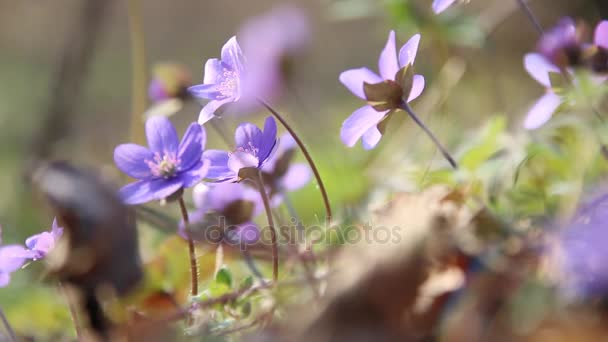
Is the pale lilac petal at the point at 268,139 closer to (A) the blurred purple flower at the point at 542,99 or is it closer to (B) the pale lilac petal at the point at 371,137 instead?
(B) the pale lilac petal at the point at 371,137

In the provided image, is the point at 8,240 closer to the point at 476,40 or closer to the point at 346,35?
the point at 476,40

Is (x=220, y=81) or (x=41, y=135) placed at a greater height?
(x=41, y=135)

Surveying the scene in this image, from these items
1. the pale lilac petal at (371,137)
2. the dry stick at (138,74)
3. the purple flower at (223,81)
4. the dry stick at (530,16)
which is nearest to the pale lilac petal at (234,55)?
the purple flower at (223,81)

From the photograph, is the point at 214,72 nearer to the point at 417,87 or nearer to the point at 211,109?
the point at 211,109

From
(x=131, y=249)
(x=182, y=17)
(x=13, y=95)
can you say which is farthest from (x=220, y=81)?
(x=182, y=17)

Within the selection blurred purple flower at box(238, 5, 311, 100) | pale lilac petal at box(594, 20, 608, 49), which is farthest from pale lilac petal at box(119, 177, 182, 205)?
pale lilac petal at box(594, 20, 608, 49)

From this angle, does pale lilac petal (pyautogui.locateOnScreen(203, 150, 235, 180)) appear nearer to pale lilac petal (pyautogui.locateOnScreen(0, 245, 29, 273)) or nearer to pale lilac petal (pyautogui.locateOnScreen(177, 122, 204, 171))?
pale lilac petal (pyautogui.locateOnScreen(177, 122, 204, 171))
